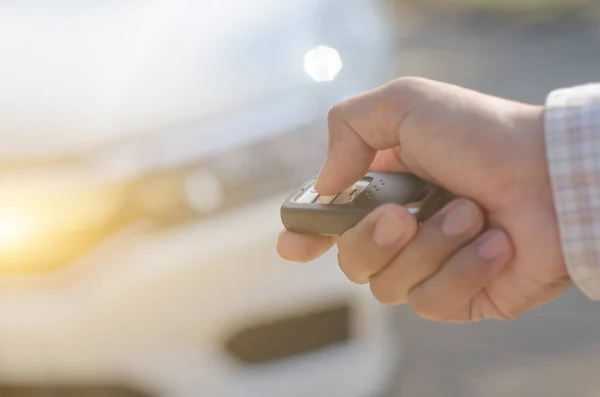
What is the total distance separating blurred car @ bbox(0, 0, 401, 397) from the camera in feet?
4.88

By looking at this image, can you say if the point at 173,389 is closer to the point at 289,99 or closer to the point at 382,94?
the point at 289,99

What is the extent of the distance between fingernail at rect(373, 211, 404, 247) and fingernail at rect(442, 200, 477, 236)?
64 mm

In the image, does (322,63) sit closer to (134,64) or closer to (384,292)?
(134,64)

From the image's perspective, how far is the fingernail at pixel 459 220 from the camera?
41.5 inches

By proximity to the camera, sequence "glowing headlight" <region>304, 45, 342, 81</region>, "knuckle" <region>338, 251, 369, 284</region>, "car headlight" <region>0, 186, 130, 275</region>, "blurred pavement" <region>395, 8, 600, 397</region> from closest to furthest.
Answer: "knuckle" <region>338, 251, 369, 284</region> → "car headlight" <region>0, 186, 130, 275</region> → "glowing headlight" <region>304, 45, 342, 81</region> → "blurred pavement" <region>395, 8, 600, 397</region>

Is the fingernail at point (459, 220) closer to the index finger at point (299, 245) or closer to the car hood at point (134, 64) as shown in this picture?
the index finger at point (299, 245)

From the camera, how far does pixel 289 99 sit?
5.32 ft

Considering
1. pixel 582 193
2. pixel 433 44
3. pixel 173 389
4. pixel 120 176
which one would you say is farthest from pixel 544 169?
pixel 433 44


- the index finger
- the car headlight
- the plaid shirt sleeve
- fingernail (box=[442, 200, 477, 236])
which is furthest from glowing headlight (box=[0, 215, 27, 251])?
the plaid shirt sleeve

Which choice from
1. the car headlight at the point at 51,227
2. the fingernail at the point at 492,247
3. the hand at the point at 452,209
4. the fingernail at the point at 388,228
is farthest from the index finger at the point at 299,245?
the car headlight at the point at 51,227

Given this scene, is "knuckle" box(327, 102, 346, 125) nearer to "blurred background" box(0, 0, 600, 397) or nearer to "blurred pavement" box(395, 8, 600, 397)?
"blurred background" box(0, 0, 600, 397)

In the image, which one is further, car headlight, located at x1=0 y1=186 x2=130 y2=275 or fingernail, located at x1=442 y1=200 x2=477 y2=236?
car headlight, located at x1=0 y1=186 x2=130 y2=275

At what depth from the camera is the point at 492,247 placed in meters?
1.07

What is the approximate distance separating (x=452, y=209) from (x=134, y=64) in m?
0.80
